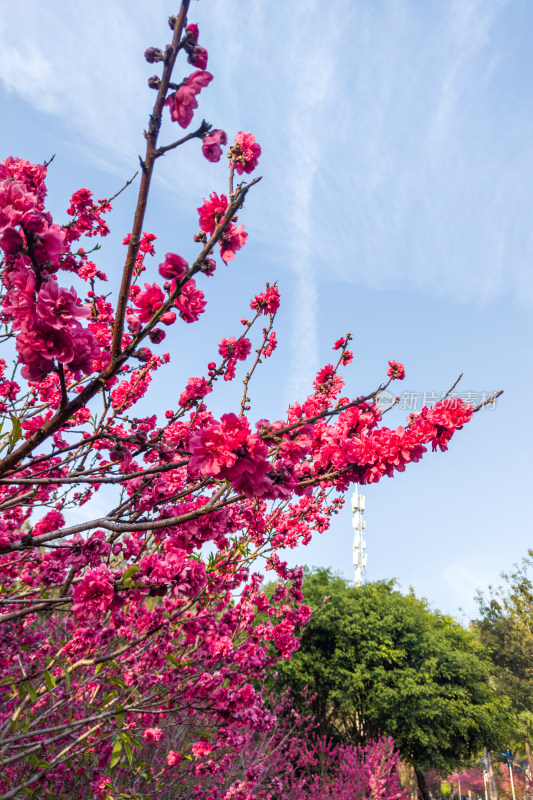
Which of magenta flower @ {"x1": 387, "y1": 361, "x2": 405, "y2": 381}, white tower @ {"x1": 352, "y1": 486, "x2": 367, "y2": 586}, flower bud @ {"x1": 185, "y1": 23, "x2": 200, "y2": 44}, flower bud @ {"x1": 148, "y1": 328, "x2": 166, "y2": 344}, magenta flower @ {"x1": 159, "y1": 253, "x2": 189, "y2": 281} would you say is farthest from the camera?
white tower @ {"x1": 352, "y1": 486, "x2": 367, "y2": 586}

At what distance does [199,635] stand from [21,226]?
13.5 feet

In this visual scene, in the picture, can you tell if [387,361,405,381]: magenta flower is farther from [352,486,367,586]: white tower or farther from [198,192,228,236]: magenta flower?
[352,486,367,586]: white tower

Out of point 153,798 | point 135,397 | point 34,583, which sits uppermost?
point 135,397

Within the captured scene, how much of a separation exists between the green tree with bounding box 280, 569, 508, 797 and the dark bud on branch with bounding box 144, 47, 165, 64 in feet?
52.2

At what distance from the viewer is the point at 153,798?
5.04m

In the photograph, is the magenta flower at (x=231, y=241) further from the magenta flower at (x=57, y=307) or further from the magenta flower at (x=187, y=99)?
the magenta flower at (x=57, y=307)

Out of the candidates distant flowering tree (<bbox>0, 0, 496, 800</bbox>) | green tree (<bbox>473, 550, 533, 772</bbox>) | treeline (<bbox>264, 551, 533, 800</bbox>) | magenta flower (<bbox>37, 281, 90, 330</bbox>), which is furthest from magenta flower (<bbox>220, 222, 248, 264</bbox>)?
green tree (<bbox>473, 550, 533, 772</bbox>)

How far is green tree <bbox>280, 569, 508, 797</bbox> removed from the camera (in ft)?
52.1

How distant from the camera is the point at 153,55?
1589 mm

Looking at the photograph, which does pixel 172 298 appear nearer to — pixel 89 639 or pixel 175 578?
pixel 175 578

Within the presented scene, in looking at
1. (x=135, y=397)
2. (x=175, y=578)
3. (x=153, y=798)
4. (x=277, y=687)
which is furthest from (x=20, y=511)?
(x=277, y=687)

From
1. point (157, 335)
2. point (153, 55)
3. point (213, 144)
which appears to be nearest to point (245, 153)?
point (213, 144)

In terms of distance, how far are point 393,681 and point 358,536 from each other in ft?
48.1

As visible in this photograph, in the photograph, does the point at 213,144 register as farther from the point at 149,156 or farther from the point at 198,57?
the point at 149,156
